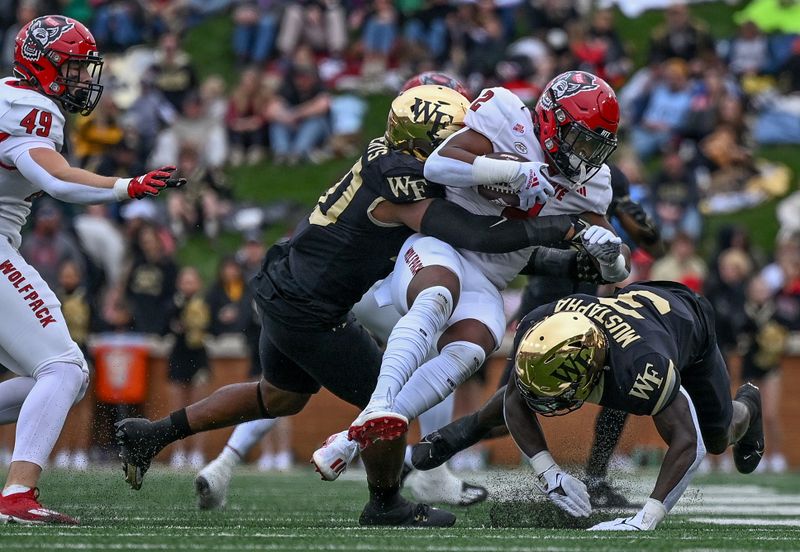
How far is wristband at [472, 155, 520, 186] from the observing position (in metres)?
5.88

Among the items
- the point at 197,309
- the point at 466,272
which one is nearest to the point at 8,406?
the point at 466,272

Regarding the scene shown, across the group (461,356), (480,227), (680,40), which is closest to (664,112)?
(680,40)

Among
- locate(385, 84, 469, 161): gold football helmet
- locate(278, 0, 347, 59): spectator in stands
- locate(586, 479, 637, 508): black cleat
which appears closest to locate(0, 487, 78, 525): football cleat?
locate(385, 84, 469, 161): gold football helmet

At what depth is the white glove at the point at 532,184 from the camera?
5910 mm

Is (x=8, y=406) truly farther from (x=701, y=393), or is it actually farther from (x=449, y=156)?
(x=701, y=393)

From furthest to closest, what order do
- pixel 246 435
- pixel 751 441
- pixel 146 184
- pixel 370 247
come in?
pixel 246 435 → pixel 751 441 → pixel 370 247 → pixel 146 184

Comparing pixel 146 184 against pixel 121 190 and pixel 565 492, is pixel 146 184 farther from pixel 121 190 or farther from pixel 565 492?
pixel 565 492

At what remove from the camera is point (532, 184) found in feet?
19.5

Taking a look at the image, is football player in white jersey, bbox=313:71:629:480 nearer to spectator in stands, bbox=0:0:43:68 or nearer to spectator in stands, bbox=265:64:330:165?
spectator in stands, bbox=265:64:330:165

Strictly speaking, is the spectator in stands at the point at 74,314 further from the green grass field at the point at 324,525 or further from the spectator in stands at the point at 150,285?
the green grass field at the point at 324,525

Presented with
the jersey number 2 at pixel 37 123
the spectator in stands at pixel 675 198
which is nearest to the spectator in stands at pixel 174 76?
the spectator in stands at pixel 675 198

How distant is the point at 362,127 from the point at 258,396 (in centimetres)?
937

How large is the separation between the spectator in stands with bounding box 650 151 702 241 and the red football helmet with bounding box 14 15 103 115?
8.12 metres

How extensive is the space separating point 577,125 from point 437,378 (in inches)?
46.4
